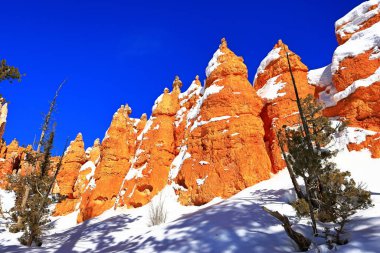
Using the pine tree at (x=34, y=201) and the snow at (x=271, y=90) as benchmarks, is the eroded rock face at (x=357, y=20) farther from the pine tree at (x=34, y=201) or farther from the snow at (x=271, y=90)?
the pine tree at (x=34, y=201)

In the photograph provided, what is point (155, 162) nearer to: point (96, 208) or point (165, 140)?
point (165, 140)

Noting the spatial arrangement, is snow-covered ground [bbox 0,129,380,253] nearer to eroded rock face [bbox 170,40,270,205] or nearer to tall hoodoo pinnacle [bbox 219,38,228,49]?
eroded rock face [bbox 170,40,270,205]

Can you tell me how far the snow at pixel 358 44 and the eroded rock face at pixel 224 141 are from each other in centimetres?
927

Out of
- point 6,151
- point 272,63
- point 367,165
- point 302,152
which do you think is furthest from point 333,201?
point 6,151

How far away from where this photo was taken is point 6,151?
78.5 meters

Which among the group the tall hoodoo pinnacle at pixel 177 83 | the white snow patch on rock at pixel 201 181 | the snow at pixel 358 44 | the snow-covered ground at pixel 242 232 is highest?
the tall hoodoo pinnacle at pixel 177 83

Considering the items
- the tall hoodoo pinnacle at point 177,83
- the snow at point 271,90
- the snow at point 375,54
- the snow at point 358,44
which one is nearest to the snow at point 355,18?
the snow at point 358,44

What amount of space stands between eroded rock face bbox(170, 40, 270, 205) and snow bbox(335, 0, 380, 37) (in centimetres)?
1177

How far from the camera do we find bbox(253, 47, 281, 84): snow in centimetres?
3542

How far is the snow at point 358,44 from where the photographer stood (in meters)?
28.2

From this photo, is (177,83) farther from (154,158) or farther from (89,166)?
(89,166)

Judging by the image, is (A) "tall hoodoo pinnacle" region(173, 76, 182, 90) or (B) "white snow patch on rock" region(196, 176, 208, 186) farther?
(A) "tall hoodoo pinnacle" region(173, 76, 182, 90)

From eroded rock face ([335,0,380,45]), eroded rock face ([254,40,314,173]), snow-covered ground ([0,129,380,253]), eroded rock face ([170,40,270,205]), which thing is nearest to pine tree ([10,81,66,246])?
snow-covered ground ([0,129,380,253])

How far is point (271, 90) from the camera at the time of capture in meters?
33.8
